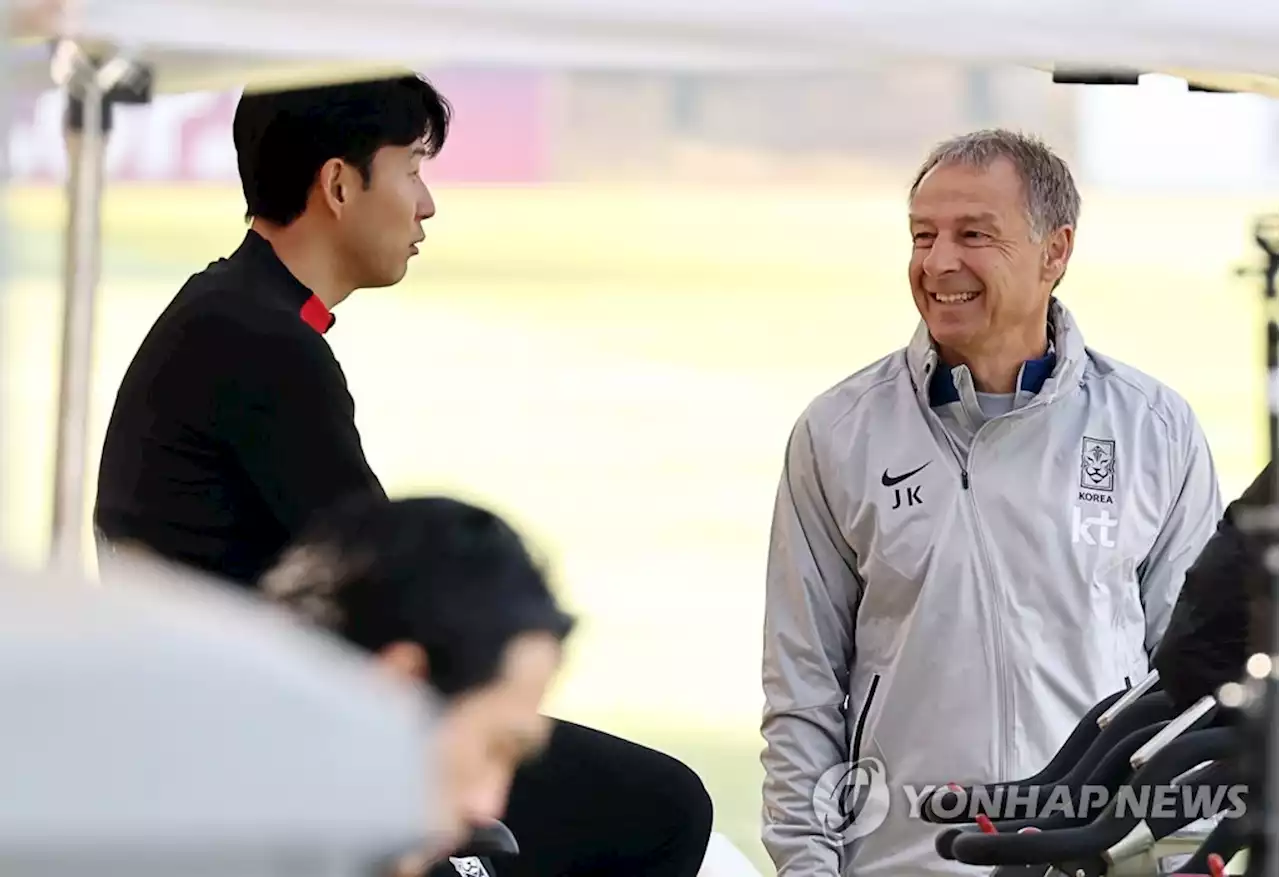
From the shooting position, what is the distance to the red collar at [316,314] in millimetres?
2367

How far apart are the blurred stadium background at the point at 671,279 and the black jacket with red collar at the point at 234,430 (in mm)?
9277

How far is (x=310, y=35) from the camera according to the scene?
1635 millimetres

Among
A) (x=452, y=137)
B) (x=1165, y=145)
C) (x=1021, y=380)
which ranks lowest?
(x=1021, y=380)

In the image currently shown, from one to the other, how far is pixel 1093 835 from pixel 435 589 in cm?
85

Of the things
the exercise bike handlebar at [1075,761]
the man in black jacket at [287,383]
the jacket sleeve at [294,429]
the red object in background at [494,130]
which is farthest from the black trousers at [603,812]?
the red object in background at [494,130]

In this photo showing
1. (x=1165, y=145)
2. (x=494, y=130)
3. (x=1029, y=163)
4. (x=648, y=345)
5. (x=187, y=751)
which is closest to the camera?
(x=187, y=751)

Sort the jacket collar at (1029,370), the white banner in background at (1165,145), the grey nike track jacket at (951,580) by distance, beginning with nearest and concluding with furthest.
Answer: the grey nike track jacket at (951,580), the jacket collar at (1029,370), the white banner in background at (1165,145)

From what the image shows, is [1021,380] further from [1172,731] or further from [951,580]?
[1172,731]

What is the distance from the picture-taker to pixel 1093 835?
2.17m

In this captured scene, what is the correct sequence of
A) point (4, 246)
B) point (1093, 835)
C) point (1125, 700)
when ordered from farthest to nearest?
1. point (1125, 700)
2. point (1093, 835)
3. point (4, 246)

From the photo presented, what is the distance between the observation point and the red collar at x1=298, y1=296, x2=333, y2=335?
237 centimetres

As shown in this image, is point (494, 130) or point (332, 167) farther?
point (494, 130)

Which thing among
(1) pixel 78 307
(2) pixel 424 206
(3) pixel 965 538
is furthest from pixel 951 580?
(1) pixel 78 307

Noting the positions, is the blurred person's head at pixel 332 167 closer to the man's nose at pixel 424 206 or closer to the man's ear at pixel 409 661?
the man's nose at pixel 424 206
